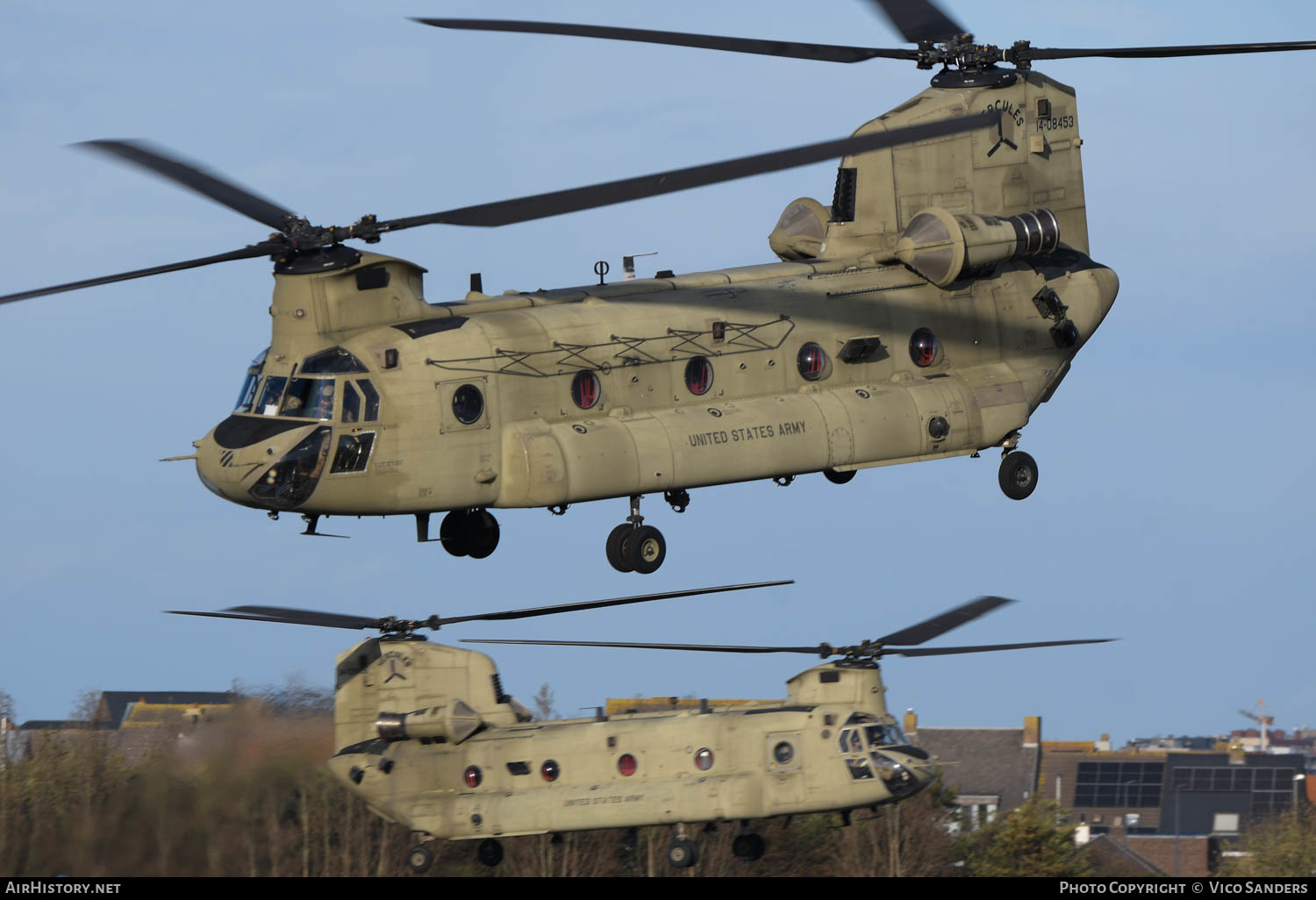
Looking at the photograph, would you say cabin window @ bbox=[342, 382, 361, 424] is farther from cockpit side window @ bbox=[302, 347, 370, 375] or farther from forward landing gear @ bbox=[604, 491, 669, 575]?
forward landing gear @ bbox=[604, 491, 669, 575]

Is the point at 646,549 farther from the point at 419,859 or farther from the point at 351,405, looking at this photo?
the point at 419,859

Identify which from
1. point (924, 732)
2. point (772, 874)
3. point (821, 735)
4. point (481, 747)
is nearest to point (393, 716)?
point (481, 747)

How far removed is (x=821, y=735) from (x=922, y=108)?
10635mm

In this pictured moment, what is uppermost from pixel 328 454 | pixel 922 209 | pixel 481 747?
pixel 922 209

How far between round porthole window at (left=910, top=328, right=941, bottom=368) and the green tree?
26972 millimetres

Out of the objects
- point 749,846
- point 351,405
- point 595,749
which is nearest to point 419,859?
point 595,749

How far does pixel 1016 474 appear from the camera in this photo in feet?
117

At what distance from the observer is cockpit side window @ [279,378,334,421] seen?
29203 millimetres

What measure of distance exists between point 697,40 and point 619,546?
8826 mm

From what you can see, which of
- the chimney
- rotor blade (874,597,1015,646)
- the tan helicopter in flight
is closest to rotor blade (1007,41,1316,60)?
the tan helicopter in flight

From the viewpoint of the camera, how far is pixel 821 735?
33875 millimetres
